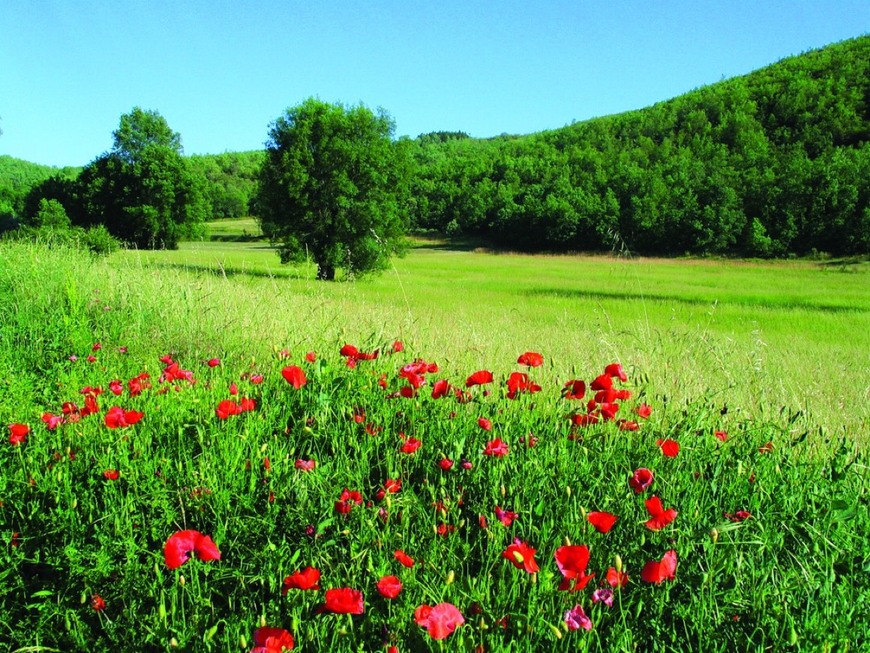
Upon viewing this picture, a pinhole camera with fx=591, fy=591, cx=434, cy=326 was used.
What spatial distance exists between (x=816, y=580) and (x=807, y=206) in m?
61.6

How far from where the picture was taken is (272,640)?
1.40 meters

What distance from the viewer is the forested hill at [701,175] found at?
52.5 metres

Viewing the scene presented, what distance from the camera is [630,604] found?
1.86m

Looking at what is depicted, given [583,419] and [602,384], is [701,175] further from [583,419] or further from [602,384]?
[602,384]

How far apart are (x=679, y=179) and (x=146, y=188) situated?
52.6 meters

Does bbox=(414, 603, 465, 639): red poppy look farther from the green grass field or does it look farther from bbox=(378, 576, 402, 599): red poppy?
the green grass field

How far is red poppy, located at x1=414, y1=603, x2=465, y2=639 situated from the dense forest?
28264mm

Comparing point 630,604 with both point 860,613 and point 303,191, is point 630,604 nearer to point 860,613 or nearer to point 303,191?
point 860,613

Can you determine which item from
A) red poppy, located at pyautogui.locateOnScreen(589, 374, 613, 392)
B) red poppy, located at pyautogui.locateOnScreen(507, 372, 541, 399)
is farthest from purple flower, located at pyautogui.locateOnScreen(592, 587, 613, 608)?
Result: red poppy, located at pyautogui.locateOnScreen(507, 372, 541, 399)

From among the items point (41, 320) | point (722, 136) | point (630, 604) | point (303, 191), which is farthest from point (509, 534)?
point (722, 136)

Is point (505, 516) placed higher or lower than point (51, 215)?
lower

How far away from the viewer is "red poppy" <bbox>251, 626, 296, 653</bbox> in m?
1.39

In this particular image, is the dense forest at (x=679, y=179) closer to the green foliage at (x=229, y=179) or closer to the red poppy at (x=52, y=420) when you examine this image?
the green foliage at (x=229, y=179)

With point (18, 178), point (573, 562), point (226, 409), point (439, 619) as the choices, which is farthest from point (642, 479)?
point (18, 178)
